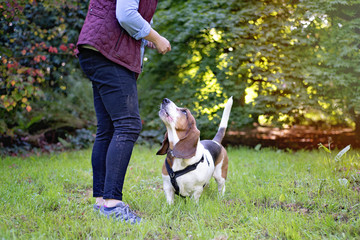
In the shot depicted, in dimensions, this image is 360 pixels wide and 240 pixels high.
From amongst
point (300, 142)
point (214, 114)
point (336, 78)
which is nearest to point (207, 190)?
point (214, 114)

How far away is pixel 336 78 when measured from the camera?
18.1 ft

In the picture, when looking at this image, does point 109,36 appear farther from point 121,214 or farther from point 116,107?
point 121,214

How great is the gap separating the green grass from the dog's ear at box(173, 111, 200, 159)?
1.43ft

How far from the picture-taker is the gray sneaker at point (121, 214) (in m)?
2.46

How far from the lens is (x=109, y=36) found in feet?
8.06

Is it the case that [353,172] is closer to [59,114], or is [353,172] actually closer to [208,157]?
[208,157]

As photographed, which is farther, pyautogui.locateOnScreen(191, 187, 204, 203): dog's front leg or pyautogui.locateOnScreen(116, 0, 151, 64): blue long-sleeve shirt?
pyautogui.locateOnScreen(191, 187, 204, 203): dog's front leg

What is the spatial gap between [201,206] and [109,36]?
1551 millimetres

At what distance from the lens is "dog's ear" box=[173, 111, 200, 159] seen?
2.87 m

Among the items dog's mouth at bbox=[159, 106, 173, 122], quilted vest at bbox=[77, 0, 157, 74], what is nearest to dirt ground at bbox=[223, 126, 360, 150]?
dog's mouth at bbox=[159, 106, 173, 122]

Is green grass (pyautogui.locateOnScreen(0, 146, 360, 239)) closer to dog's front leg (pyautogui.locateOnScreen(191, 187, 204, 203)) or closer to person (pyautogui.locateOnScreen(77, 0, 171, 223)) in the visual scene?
dog's front leg (pyautogui.locateOnScreen(191, 187, 204, 203))

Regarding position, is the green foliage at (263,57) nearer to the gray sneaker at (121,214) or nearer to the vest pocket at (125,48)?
the vest pocket at (125,48)

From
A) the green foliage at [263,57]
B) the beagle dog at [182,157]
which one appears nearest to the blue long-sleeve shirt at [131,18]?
the beagle dog at [182,157]

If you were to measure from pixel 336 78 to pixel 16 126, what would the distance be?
18.5 feet
